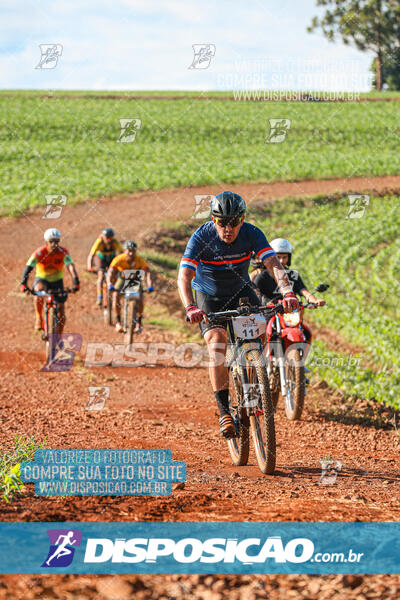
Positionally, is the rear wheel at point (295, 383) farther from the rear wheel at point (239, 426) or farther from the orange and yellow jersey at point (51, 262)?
the orange and yellow jersey at point (51, 262)

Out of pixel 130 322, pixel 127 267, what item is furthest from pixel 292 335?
pixel 127 267

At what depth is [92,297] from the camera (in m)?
18.8

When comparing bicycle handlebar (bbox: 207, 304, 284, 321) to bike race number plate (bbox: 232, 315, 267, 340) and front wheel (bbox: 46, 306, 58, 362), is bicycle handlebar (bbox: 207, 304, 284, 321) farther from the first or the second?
front wheel (bbox: 46, 306, 58, 362)

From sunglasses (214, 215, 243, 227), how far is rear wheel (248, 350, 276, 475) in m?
1.23

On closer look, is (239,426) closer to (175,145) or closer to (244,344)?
(244,344)

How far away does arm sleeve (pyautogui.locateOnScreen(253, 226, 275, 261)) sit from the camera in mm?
6359

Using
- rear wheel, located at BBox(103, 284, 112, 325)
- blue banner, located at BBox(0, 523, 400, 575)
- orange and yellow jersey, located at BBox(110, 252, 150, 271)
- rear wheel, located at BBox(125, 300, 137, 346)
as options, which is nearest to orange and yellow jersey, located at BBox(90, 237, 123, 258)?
rear wheel, located at BBox(103, 284, 112, 325)

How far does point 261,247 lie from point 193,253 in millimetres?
698

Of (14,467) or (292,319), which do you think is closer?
(14,467)

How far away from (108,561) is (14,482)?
1411mm

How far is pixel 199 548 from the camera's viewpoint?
4.12 metres

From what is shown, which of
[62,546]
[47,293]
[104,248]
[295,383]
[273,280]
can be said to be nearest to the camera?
[62,546]

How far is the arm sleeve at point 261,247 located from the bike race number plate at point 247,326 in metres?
0.71

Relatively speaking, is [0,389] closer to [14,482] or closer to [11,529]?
[14,482]
